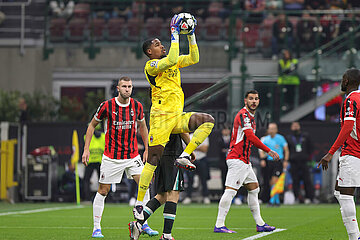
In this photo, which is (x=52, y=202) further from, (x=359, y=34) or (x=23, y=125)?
(x=359, y=34)

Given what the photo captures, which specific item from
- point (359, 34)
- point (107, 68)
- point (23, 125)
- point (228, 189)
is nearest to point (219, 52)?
point (107, 68)

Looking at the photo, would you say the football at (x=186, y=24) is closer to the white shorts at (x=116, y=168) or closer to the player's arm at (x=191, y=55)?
the player's arm at (x=191, y=55)

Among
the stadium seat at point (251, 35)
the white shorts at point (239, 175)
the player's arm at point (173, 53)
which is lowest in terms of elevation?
the white shorts at point (239, 175)

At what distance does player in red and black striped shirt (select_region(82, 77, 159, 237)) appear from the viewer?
10.9 meters

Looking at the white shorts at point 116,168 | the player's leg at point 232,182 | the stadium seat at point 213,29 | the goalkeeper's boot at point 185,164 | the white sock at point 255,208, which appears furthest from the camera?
the stadium seat at point 213,29

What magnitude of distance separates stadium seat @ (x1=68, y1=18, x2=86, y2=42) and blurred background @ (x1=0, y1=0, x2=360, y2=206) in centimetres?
5

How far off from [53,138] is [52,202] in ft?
6.00

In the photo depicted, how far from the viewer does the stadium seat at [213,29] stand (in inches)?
1052

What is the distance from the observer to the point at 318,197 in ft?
68.1

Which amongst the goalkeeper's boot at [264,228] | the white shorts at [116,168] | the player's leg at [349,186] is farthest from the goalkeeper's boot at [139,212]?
the goalkeeper's boot at [264,228]

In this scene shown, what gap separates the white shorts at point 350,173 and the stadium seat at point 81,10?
68.0 feet

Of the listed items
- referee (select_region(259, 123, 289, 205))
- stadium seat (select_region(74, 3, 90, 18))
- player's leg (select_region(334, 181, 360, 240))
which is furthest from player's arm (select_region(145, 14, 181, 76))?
stadium seat (select_region(74, 3, 90, 18))

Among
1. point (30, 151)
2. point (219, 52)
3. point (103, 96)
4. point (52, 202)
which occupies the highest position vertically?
point (219, 52)

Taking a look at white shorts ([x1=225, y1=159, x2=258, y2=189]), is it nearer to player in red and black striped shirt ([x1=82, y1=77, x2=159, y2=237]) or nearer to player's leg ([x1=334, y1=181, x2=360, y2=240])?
player in red and black striped shirt ([x1=82, y1=77, x2=159, y2=237])
